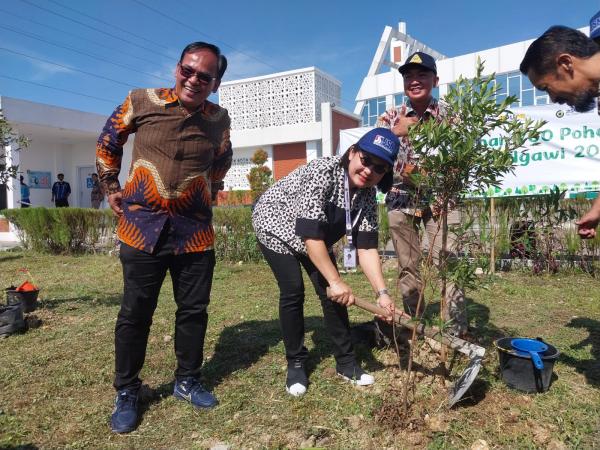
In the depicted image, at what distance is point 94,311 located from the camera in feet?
15.6

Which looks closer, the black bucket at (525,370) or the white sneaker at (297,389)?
the black bucket at (525,370)

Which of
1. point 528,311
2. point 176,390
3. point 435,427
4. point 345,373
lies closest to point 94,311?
point 176,390

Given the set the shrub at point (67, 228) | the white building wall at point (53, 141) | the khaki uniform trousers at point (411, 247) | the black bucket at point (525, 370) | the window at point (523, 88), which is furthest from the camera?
the window at point (523, 88)

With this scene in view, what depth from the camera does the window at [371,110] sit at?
101ft

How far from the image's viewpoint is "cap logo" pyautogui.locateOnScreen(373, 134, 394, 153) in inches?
90.7

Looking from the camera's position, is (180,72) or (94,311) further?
(94,311)

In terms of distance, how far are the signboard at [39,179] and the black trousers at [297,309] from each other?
20.3 meters

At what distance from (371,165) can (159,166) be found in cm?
114

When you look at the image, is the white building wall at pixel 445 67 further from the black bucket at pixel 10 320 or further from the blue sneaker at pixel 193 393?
the blue sneaker at pixel 193 393

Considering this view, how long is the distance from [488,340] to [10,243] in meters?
12.1

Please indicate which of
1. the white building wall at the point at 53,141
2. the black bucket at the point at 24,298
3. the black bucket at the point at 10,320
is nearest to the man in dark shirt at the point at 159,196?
the black bucket at the point at 10,320

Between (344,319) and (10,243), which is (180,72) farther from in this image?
(10,243)

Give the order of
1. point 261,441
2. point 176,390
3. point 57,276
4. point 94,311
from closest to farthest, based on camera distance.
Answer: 1. point 261,441
2. point 176,390
3. point 94,311
4. point 57,276

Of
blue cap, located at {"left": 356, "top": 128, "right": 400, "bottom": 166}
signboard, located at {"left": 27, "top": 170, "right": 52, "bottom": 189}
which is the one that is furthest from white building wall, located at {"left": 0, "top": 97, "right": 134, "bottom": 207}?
blue cap, located at {"left": 356, "top": 128, "right": 400, "bottom": 166}
